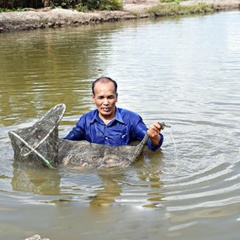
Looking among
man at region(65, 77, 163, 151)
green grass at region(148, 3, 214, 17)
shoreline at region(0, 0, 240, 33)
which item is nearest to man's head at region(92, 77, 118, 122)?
man at region(65, 77, 163, 151)

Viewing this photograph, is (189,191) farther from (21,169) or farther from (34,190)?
(21,169)

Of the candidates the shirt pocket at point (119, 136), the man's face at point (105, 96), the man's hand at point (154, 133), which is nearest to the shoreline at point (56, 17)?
the shirt pocket at point (119, 136)

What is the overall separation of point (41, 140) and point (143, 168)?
41.9 inches

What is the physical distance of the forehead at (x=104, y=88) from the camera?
498 centimetres

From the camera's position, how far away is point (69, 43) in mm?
19328

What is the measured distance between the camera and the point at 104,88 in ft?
16.4

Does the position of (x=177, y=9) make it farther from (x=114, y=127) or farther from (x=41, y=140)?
(x=41, y=140)

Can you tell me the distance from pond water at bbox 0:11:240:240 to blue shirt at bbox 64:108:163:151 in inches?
11.4

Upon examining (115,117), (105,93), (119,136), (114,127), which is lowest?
(119,136)

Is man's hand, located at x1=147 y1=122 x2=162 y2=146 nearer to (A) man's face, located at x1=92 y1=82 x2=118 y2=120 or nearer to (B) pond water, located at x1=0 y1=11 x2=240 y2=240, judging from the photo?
(B) pond water, located at x1=0 y1=11 x2=240 y2=240

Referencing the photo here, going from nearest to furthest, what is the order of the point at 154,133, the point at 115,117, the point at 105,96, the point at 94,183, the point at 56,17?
the point at 94,183
the point at 154,133
the point at 105,96
the point at 115,117
the point at 56,17

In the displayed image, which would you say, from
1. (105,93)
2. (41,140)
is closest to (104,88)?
(105,93)

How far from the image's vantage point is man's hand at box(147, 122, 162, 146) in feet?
15.7

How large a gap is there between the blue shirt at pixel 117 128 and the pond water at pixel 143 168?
11.4 inches
